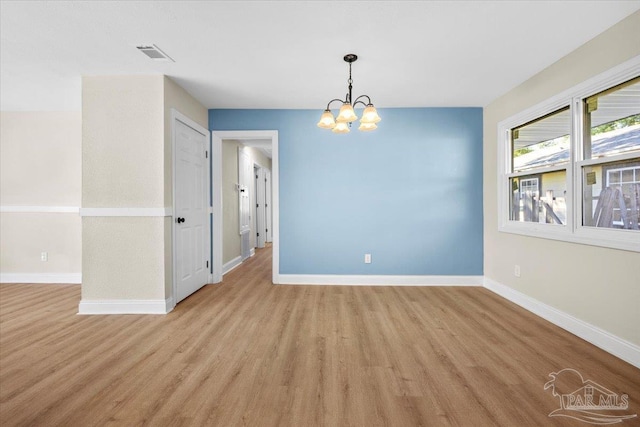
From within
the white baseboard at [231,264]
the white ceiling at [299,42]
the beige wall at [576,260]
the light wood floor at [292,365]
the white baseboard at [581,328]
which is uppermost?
the white ceiling at [299,42]

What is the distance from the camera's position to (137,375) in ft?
6.30

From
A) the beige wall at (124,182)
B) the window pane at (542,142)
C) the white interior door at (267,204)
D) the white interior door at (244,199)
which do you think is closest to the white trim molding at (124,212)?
the beige wall at (124,182)

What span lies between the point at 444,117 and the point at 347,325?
3.19 metres

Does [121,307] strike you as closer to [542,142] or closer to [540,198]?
[540,198]

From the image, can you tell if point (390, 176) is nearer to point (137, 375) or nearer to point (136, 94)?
point (136, 94)

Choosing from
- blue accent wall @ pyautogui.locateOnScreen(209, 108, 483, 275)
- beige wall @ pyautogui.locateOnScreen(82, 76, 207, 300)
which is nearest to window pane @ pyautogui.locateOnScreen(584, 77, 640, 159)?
blue accent wall @ pyautogui.locateOnScreen(209, 108, 483, 275)

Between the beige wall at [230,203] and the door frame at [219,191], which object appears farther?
the beige wall at [230,203]

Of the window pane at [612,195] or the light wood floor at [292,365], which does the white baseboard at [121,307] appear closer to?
the light wood floor at [292,365]

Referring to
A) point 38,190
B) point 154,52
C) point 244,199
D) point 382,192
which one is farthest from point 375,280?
point 38,190

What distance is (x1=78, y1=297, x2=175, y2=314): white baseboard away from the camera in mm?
3012

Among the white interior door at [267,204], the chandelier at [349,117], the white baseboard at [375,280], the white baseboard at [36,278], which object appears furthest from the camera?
the white interior door at [267,204]

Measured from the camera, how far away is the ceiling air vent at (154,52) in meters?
2.53

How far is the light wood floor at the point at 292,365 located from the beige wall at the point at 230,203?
1.80m

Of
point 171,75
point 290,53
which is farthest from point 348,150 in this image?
point 171,75
